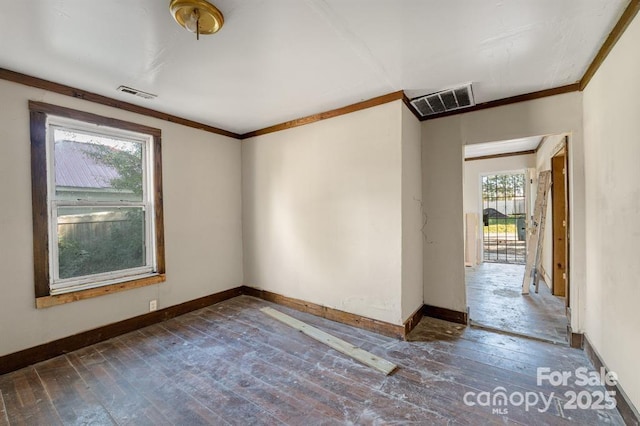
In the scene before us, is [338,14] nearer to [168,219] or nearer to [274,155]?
[274,155]

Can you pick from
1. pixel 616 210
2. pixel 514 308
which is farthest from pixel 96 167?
pixel 514 308

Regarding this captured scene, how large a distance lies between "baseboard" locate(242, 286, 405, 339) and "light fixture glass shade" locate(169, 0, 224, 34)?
2987 mm

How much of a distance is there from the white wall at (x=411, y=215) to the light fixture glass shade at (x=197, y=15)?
1.93m

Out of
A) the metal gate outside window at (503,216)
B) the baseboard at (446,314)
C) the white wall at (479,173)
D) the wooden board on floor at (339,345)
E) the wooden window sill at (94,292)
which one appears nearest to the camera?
the wooden board on floor at (339,345)

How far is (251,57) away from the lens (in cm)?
216

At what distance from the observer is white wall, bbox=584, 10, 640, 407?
1.64m

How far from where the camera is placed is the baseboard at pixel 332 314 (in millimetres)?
2887

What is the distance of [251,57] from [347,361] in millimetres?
2702

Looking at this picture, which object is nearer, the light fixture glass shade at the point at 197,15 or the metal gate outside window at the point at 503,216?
the light fixture glass shade at the point at 197,15

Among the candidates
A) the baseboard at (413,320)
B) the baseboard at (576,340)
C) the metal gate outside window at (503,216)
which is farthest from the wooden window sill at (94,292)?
the metal gate outside window at (503,216)

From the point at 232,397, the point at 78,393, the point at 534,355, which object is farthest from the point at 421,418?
the point at 78,393

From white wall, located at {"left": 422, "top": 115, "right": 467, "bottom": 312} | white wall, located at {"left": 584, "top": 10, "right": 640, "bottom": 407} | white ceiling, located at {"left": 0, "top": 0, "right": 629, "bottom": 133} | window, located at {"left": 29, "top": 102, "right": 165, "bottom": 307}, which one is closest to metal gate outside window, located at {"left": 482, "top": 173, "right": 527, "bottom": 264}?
white wall, located at {"left": 422, "top": 115, "right": 467, "bottom": 312}

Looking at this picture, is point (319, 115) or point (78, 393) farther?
point (319, 115)

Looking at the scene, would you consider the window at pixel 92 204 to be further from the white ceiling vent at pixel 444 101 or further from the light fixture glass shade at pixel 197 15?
the white ceiling vent at pixel 444 101
